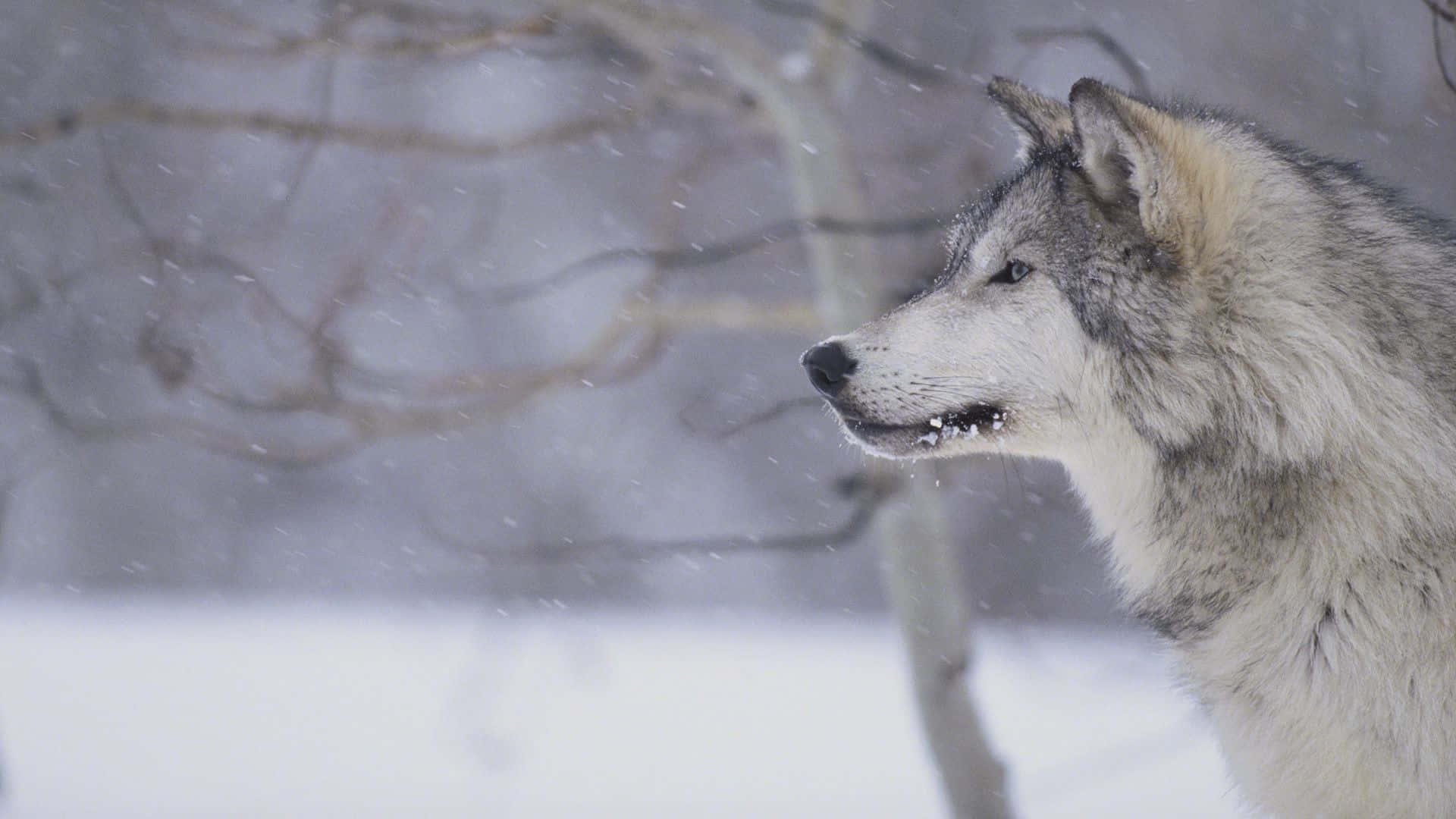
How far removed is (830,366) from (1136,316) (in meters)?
0.68

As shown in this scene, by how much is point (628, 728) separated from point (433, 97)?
11.8m

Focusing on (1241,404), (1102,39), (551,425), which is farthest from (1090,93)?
(551,425)

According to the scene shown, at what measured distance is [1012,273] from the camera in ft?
9.18

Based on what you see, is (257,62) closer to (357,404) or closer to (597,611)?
(357,404)

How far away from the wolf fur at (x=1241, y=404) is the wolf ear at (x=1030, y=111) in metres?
0.11

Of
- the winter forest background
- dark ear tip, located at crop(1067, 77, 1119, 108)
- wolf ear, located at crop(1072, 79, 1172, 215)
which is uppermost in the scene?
dark ear tip, located at crop(1067, 77, 1119, 108)

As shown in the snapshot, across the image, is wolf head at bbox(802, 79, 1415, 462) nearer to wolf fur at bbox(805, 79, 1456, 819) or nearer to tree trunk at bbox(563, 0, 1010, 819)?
wolf fur at bbox(805, 79, 1456, 819)

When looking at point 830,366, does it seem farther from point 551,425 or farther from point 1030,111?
point 551,425

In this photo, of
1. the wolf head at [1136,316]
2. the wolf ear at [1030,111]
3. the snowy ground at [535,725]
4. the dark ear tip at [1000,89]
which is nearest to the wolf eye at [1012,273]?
the wolf head at [1136,316]

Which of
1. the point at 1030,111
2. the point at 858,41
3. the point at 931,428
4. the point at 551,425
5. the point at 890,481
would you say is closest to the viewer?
the point at 931,428

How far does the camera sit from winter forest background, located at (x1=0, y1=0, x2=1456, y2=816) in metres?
4.26

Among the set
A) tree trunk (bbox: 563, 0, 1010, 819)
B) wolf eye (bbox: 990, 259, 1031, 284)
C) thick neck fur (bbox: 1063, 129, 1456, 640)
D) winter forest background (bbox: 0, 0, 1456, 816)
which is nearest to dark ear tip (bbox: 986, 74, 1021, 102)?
winter forest background (bbox: 0, 0, 1456, 816)

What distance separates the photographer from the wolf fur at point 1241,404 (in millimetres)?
2348

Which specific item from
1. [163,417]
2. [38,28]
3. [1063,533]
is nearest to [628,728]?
[163,417]
